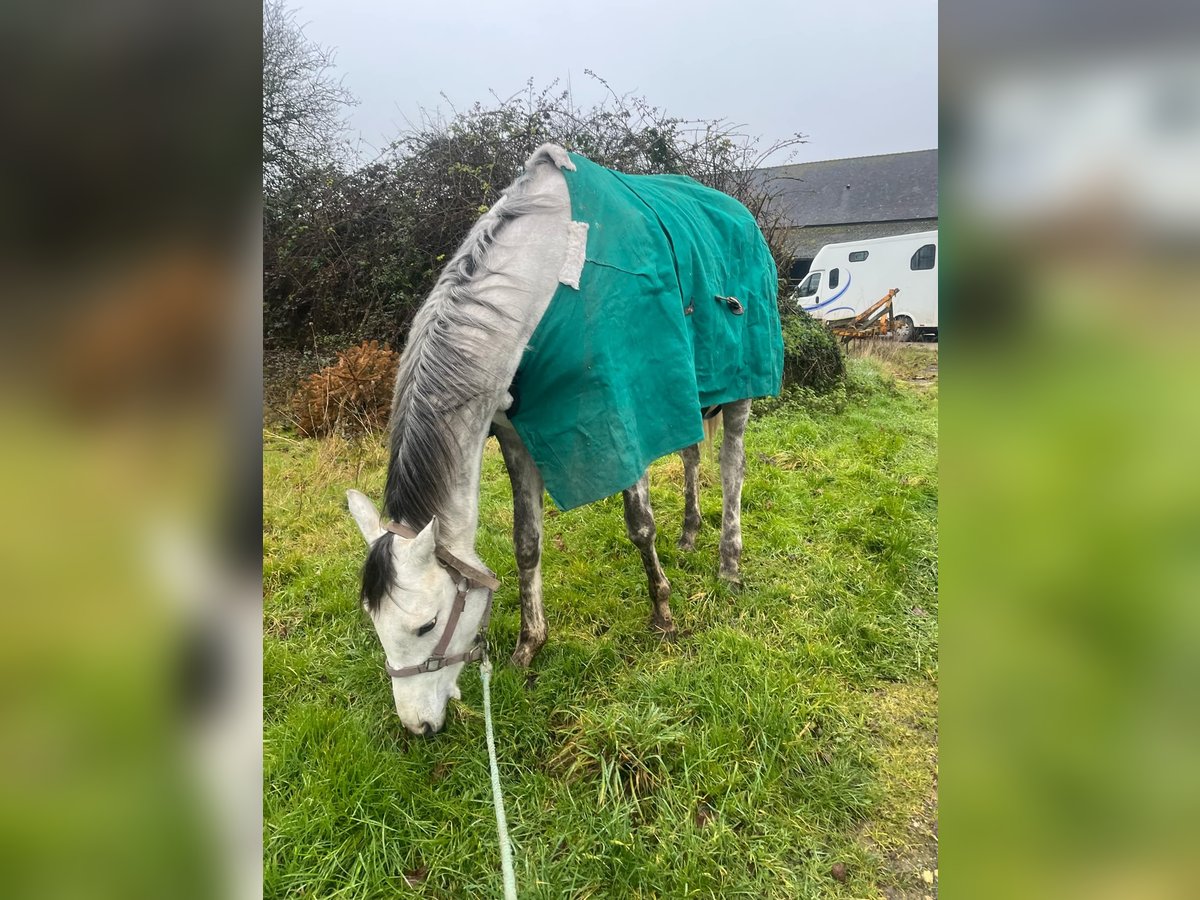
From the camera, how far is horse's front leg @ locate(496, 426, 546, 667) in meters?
3.08

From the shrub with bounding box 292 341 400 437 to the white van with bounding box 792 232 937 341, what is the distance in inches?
394

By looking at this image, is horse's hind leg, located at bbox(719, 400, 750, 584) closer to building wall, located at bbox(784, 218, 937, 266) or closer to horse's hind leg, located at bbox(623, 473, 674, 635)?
horse's hind leg, located at bbox(623, 473, 674, 635)

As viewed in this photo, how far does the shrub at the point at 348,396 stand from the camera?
6738 mm

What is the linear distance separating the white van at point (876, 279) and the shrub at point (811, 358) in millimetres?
4248

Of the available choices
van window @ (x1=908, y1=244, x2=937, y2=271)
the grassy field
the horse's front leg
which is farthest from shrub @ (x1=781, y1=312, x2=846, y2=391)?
van window @ (x1=908, y1=244, x2=937, y2=271)

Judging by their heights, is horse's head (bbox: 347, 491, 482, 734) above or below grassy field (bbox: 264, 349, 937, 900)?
above

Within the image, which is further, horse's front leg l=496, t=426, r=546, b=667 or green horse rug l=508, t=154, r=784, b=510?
horse's front leg l=496, t=426, r=546, b=667

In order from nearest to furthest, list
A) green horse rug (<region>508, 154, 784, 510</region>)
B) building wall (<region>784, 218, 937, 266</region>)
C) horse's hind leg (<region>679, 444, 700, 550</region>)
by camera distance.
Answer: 1. green horse rug (<region>508, 154, 784, 510</region>)
2. horse's hind leg (<region>679, 444, 700, 550</region>)
3. building wall (<region>784, 218, 937, 266</region>)

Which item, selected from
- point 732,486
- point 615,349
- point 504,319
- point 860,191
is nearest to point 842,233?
point 860,191
